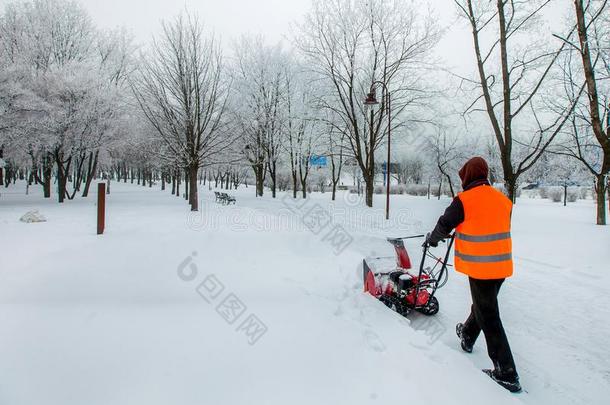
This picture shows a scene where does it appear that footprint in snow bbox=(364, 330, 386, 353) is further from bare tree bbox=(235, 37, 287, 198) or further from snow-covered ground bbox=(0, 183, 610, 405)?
bare tree bbox=(235, 37, 287, 198)

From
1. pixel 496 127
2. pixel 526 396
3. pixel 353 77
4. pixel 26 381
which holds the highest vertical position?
pixel 353 77

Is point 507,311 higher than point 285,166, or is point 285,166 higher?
point 285,166

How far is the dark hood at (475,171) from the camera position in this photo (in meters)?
3.11

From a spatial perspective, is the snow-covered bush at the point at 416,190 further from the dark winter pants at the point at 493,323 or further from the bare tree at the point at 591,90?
the dark winter pants at the point at 493,323

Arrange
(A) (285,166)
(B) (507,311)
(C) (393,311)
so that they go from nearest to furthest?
(C) (393,311) → (B) (507,311) → (A) (285,166)

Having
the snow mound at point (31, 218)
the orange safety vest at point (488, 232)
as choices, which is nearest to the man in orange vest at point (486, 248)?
the orange safety vest at point (488, 232)

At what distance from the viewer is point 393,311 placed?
4.26 m

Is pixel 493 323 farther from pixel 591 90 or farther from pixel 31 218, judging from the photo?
pixel 31 218

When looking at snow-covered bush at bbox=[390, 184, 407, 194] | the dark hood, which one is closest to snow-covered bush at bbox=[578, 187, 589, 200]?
snow-covered bush at bbox=[390, 184, 407, 194]

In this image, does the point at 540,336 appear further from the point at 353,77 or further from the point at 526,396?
the point at 353,77

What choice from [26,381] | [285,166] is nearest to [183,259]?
[26,381]

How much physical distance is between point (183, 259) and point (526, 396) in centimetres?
510

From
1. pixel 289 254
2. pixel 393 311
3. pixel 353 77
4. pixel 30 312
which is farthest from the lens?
pixel 353 77

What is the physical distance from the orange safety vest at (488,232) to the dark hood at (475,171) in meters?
0.16
